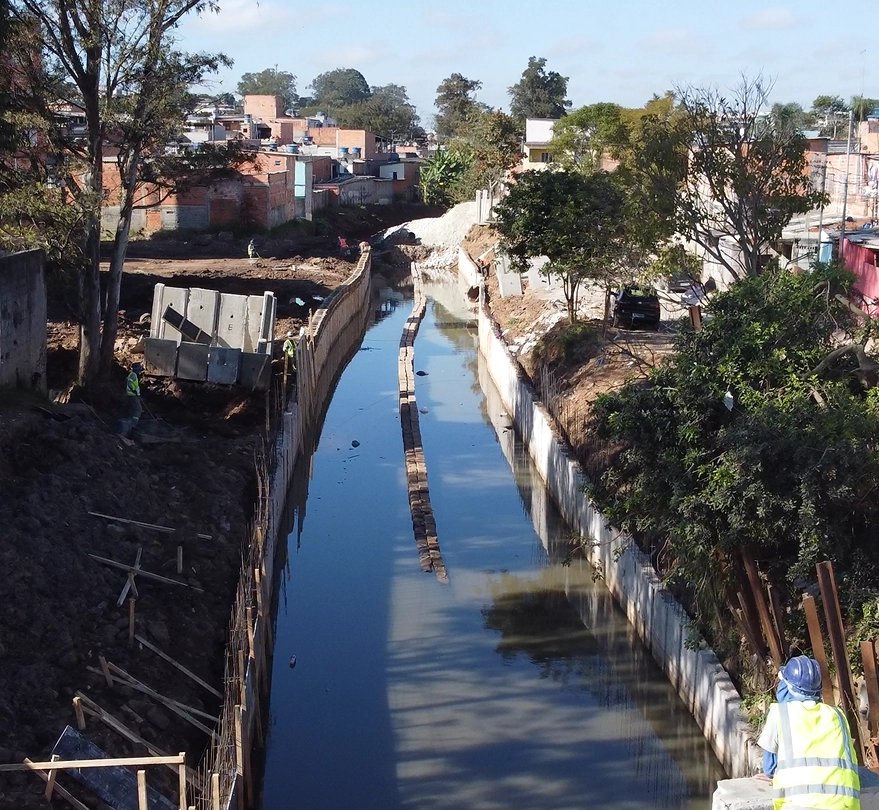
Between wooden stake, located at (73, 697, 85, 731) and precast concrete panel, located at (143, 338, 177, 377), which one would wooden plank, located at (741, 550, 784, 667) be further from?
precast concrete panel, located at (143, 338, 177, 377)

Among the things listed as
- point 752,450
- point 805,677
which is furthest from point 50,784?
point 752,450

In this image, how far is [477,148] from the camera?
210ft

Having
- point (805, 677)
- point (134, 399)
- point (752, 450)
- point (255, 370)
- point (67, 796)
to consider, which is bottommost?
point (67, 796)

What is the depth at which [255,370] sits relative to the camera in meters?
21.1

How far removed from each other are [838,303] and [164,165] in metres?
12.4

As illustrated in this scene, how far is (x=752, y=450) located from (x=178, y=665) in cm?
593

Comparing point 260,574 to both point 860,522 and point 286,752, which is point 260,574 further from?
point 860,522

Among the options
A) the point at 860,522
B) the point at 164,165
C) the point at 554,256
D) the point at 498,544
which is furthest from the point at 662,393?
the point at 554,256

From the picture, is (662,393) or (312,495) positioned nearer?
(662,393)

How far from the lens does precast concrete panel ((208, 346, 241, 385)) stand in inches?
830

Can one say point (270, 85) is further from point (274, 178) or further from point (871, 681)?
point (871, 681)

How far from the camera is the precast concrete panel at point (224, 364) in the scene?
21.1 m

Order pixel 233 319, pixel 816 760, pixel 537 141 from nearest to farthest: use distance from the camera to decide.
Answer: pixel 816 760
pixel 233 319
pixel 537 141

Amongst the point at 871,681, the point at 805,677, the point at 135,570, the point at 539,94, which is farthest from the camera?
the point at 539,94
